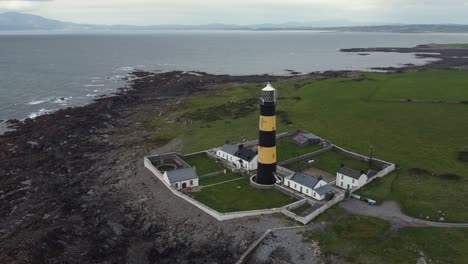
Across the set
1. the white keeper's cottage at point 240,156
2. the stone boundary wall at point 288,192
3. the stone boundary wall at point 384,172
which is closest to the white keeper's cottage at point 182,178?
the white keeper's cottage at point 240,156

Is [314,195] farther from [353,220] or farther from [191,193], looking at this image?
[191,193]

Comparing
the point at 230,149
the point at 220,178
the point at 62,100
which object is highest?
the point at 230,149

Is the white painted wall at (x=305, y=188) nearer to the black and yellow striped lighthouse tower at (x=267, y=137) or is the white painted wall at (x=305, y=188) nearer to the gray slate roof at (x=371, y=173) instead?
the black and yellow striped lighthouse tower at (x=267, y=137)

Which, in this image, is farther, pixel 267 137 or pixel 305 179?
pixel 305 179

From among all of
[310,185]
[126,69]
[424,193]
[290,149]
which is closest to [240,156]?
[290,149]

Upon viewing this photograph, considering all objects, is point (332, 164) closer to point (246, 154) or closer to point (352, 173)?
point (352, 173)
